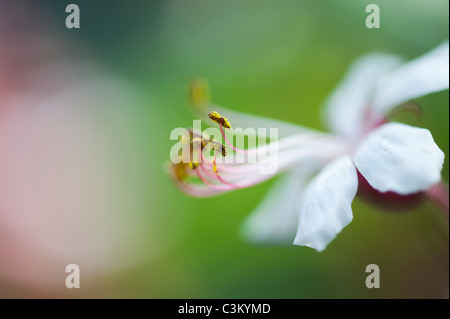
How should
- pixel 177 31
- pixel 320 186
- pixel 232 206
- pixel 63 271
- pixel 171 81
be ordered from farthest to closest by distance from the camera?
pixel 177 31 < pixel 171 81 < pixel 63 271 < pixel 232 206 < pixel 320 186

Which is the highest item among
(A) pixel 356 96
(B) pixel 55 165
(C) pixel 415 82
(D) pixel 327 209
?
(B) pixel 55 165

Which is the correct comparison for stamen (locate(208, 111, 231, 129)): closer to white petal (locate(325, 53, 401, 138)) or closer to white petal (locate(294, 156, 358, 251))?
white petal (locate(294, 156, 358, 251))

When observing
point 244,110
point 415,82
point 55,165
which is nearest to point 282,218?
point 415,82

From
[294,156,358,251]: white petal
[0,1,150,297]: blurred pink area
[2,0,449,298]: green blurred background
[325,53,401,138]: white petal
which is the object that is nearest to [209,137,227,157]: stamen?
[294,156,358,251]: white petal

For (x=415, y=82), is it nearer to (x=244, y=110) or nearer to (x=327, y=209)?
(x=327, y=209)

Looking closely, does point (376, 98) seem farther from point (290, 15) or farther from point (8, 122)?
point (8, 122)

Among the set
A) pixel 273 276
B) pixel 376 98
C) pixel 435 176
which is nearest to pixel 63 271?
pixel 273 276

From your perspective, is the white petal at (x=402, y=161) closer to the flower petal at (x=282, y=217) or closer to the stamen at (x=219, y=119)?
the stamen at (x=219, y=119)
